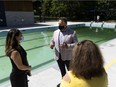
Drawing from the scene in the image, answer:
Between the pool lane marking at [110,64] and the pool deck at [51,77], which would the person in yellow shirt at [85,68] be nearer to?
the pool deck at [51,77]

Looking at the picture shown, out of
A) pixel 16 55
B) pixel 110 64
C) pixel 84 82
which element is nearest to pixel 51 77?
pixel 110 64

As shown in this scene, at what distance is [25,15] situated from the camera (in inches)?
874

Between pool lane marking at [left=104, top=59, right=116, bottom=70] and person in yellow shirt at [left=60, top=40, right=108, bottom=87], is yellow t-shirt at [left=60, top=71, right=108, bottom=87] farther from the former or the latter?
pool lane marking at [left=104, top=59, right=116, bottom=70]

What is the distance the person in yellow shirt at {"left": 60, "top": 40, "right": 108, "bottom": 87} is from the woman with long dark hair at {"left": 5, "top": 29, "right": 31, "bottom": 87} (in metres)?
1.38

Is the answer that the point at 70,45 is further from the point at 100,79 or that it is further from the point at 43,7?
the point at 43,7

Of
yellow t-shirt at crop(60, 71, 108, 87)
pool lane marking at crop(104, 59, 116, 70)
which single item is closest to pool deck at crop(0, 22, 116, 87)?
pool lane marking at crop(104, 59, 116, 70)

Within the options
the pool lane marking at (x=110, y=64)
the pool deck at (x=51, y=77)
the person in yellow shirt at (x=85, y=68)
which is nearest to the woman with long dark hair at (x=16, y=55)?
the person in yellow shirt at (x=85, y=68)

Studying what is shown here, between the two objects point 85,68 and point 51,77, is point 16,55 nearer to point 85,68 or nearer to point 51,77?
point 85,68

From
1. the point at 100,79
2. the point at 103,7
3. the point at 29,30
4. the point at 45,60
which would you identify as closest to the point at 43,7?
the point at 103,7

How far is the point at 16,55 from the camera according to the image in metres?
2.72

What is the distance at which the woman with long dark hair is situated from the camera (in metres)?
2.75

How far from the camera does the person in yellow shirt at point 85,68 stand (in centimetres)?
146

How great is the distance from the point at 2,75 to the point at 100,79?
5.04m

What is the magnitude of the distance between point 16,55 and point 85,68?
57.7 inches
